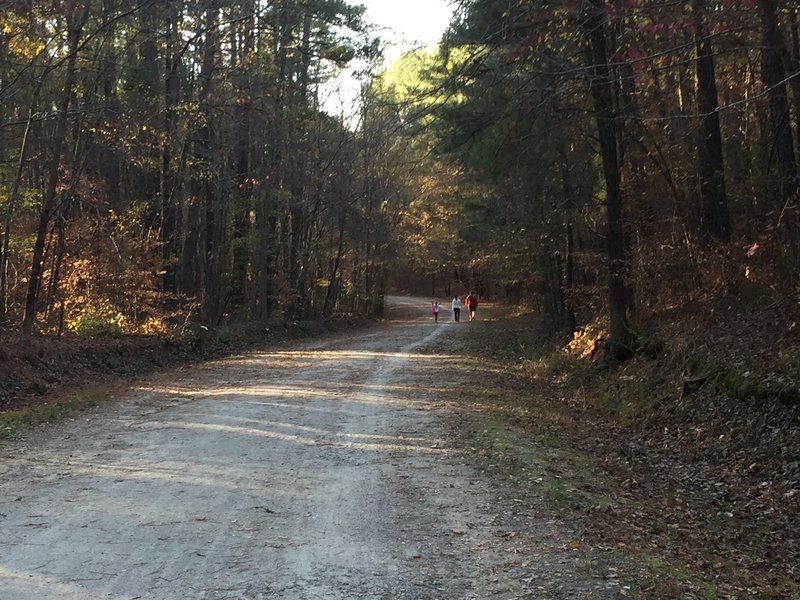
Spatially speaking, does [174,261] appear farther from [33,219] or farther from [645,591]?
[645,591]

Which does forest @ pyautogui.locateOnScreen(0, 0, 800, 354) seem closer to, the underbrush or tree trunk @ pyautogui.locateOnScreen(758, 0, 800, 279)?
tree trunk @ pyautogui.locateOnScreen(758, 0, 800, 279)

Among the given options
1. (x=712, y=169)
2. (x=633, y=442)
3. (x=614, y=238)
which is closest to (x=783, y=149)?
(x=712, y=169)

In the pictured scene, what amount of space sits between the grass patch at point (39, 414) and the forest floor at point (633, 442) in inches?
2.1

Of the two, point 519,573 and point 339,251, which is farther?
point 339,251

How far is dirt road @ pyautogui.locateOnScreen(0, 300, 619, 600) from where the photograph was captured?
14.4 feet

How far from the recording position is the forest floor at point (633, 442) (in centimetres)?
510

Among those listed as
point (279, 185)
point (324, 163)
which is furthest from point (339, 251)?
point (279, 185)

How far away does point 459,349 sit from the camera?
75.6ft

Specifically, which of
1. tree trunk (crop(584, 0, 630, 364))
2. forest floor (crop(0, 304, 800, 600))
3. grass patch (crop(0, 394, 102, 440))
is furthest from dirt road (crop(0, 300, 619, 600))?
tree trunk (crop(584, 0, 630, 364))

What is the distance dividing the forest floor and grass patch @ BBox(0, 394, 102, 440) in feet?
0.18

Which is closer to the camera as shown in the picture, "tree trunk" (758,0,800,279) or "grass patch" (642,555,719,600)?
"grass patch" (642,555,719,600)

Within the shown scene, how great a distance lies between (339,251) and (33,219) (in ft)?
49.6

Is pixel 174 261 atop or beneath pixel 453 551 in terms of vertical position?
atop

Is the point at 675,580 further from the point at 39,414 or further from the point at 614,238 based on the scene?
the point at 614,238
